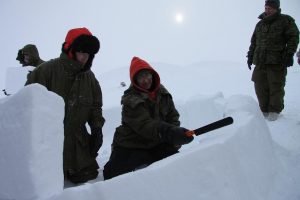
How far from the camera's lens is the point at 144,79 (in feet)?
10.9

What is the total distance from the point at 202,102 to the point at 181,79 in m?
10.5

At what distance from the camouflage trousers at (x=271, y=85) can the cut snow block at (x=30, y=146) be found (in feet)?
12.0

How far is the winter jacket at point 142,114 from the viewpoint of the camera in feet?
9.98

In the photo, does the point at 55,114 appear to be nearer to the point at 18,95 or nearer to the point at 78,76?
the point at 18,95

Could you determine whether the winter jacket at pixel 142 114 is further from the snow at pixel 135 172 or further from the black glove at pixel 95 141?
the snow at pixel 135 172

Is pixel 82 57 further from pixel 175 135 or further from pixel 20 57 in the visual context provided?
pixel 20 57

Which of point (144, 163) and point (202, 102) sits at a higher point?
point (144, 163)

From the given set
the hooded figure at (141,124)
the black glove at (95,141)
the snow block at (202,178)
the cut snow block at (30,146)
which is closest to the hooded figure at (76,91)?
the black glove at (95,141)

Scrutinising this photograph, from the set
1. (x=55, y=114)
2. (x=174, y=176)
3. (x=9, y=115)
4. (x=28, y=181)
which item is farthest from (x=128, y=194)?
(x=9, y=115)

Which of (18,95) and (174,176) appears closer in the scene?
(174,176)

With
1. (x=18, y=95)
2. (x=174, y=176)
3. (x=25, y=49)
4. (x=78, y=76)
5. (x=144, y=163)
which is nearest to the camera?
(x=174, y=176)

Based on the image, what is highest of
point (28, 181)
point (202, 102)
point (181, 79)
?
point (28, 181)

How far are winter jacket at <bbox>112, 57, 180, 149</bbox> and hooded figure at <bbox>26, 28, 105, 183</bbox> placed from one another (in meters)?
0.31

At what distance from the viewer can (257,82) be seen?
5289 mm
